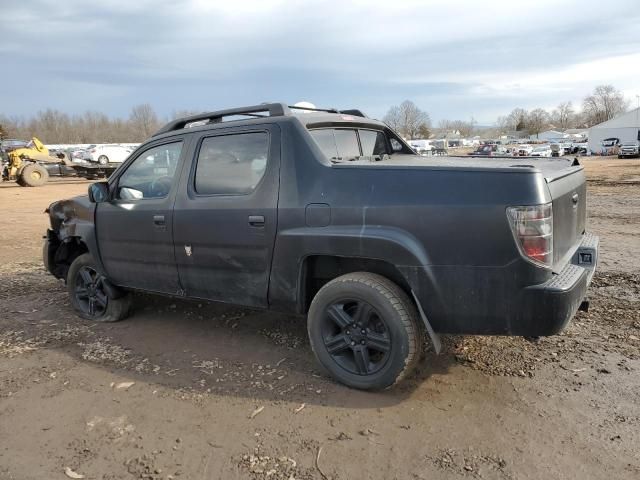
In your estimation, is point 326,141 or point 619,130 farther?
point 619,130

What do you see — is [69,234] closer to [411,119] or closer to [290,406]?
[290,406]

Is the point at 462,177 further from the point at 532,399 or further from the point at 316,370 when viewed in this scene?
the point at 316,370

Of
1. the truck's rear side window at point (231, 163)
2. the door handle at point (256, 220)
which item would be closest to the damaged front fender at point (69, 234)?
the truck's rear side window at point (231, 163)

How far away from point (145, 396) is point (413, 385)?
6.10ft

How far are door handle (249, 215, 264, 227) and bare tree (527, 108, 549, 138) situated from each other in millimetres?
143500

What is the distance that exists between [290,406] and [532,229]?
6.10 feet

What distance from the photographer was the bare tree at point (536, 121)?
450 ft

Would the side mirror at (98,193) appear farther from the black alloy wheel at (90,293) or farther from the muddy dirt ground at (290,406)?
the muddy dirt ground at (290,406)

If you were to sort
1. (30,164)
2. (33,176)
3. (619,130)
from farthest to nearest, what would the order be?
(619,130)
(30,164)
(33,176)

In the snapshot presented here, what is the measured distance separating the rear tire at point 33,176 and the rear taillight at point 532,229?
27.6 meters

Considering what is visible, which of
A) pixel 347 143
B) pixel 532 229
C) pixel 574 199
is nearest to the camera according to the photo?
pixel 532 229

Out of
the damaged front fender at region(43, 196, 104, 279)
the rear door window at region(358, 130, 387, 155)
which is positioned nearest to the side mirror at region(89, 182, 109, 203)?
the damaged front fender at region(43, 196, 104, 279)

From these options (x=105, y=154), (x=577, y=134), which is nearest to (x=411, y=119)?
(x=577, y=134)

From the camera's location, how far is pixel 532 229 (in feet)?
9.64
